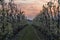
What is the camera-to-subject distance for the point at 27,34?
20734 mm

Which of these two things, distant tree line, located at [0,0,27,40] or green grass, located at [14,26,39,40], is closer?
distant tree line, located at [0,0,27,40]

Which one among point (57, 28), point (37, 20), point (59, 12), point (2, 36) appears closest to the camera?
point (2, 36)

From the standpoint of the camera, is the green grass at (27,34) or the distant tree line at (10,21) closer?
the distant tree line at (10,21)

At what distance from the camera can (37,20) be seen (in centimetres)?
2270

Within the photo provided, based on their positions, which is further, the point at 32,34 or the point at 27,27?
the point at 27,27

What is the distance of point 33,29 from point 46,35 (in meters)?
2.40

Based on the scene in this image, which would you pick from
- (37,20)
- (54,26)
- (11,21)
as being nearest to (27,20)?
(37,20)

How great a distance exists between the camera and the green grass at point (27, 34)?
65.2 feet

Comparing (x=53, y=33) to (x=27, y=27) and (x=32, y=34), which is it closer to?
(x=32, y=34)

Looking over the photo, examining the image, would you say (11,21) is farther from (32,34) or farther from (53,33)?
(53,33)

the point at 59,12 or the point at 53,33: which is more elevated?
the point at 59,12

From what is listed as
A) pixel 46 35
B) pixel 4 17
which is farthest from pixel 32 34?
pixel 4 17

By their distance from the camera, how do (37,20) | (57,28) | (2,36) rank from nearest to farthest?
(2,36), (57,28), (37,20)

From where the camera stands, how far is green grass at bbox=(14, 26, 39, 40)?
19875mm
